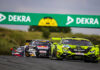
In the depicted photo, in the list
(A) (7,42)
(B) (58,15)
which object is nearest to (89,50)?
(B) (58,15)

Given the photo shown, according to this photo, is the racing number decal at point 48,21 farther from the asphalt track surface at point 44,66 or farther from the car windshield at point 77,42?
the asphalt track surface at point 44,66

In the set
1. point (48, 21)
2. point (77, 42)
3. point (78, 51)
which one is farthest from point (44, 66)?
point (48, 21)

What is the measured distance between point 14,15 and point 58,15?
14.7 ft

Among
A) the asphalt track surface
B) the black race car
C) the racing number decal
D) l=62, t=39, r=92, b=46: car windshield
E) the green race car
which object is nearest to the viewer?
the asphalt track surface

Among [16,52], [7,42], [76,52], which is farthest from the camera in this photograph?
[7,42]

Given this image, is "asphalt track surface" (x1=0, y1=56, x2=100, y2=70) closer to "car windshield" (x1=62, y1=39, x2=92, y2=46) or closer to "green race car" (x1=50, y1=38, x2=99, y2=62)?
"green race car" (x1=50, y1=38, x2=99, y2=62)

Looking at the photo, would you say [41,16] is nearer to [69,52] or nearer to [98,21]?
[98,21]

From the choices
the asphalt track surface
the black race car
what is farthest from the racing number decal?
the asphalt track surface

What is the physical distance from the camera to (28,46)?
65.2 ft

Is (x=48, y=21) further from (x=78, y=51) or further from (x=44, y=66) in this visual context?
(x=44, y=66)

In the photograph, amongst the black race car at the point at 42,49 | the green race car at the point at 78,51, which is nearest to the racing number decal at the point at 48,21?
the black race car at the point at 42,49

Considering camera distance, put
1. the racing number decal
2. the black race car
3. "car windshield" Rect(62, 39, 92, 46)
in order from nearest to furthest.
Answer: "car windshield" Rect(62, 39, 92, 46) → the black race car → the racing number decal

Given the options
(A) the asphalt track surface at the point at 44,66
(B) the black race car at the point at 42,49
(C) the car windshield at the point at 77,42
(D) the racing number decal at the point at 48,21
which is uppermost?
(D) the racing number decal at the point at 48,21

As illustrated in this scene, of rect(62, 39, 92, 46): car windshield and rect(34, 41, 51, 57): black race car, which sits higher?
rect(62, 39, 92, 46): car windshield
